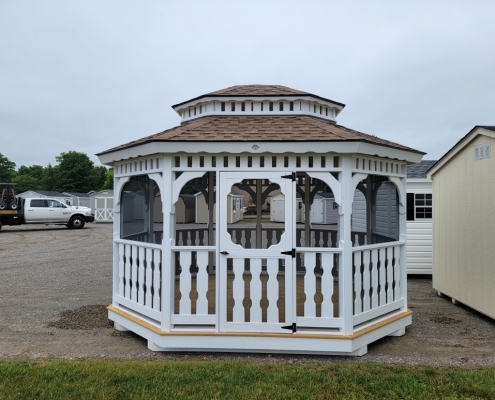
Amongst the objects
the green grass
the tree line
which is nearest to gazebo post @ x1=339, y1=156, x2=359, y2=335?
the green grass

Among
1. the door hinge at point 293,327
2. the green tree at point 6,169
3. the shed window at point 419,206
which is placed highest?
the green tree at point 6,169

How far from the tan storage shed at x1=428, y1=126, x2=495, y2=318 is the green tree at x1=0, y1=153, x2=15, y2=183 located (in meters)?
69.9

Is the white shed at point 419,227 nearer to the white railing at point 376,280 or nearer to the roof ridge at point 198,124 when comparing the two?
the white railing at point 376,280

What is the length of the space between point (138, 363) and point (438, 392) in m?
2.89

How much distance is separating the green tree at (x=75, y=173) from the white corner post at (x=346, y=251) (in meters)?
57.2

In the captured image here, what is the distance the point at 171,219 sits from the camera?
4.28m

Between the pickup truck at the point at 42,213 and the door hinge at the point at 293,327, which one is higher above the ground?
the pickup truck at the point at 42,213

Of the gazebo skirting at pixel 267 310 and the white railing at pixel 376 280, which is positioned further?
the white railing at pixel 376 280

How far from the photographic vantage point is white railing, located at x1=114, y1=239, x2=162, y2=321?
14.3 ft

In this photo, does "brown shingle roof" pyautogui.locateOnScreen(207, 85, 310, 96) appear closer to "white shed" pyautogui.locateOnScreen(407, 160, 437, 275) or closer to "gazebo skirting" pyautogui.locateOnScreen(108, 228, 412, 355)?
"gazebo skirting" pyautogui.locateOnScreen(108, 228, 412, 355)

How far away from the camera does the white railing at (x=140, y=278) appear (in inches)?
172

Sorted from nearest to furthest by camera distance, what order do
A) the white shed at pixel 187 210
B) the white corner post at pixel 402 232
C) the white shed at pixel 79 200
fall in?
the white corner post at pixel 402 232, the white shed at pixel 187 210, the white shed at pixel 79 200

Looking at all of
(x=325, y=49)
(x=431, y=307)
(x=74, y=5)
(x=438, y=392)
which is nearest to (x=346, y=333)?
(x=438, y=392)

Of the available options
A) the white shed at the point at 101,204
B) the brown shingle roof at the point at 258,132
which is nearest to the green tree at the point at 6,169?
the white shed at the point at 101,204
